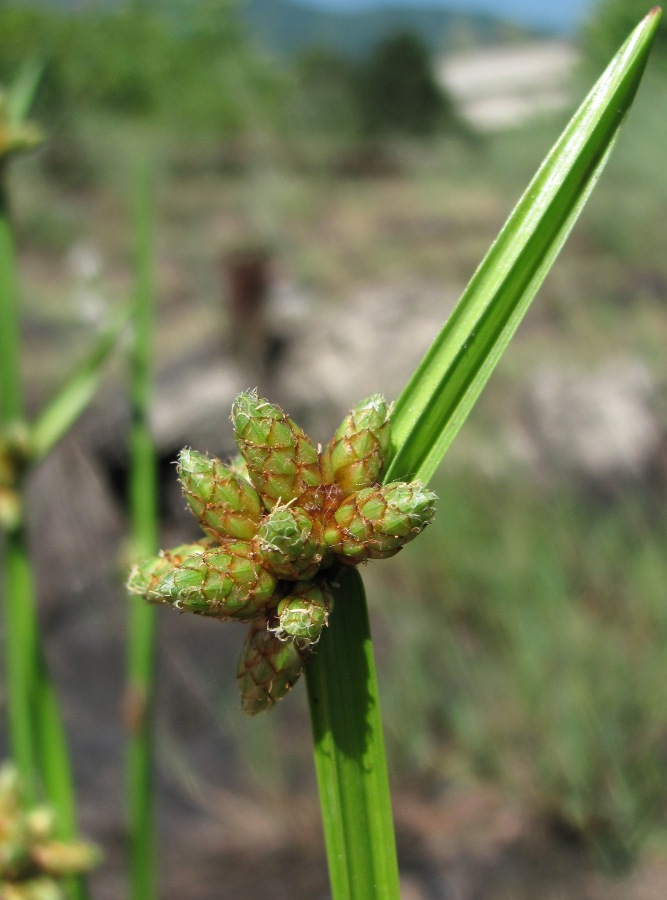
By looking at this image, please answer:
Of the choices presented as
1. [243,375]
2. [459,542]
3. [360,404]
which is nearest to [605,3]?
[243,375]

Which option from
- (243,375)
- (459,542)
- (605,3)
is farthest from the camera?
(605,3)

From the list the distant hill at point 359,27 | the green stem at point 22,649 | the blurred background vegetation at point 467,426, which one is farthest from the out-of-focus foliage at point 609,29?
the green stem at point 22,649

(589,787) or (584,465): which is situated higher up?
(584,465)

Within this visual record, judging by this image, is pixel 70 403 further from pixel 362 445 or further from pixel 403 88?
pixel 403 88

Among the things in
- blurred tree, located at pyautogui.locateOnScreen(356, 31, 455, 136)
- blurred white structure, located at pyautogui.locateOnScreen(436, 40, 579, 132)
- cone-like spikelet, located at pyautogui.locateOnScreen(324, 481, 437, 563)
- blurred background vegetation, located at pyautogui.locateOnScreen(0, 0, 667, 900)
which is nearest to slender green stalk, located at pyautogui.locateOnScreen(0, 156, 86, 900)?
blurred background vegetation, located at pyautogui.locateOnScreen(0, 0, 667, 900)

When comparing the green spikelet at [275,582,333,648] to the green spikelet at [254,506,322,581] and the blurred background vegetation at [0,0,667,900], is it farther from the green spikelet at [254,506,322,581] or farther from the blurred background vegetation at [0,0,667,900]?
the blurred background vegetation at [0,0,667,900]

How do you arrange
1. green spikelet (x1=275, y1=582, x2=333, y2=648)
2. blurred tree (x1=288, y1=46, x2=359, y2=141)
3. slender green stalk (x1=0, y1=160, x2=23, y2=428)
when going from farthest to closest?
blurred tree (x1=288, y1=46, x2=359, y2=141) < slender green stalk (x1=0, y1=160, x2=23, y2=428) < green spikelet (x1=275, y1=582, x2=333, y2=648)

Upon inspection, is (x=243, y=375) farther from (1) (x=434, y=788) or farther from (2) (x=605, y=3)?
(2) (x=605, y=3)
